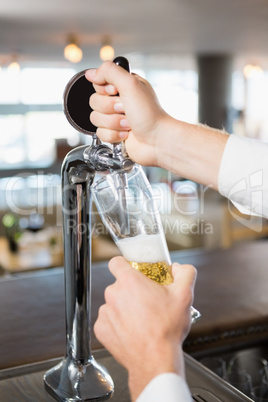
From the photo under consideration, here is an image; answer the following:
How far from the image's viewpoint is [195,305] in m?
1.28

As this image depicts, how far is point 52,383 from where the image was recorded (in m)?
0.90

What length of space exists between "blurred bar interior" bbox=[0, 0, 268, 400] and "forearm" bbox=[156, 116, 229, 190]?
1.52 feet

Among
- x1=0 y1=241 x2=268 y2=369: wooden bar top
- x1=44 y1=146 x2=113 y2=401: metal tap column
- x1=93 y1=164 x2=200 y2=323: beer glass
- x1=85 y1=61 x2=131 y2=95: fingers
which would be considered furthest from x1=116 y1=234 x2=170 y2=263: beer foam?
x1=0 y1=241 x2=268 y2=369: wooden bar top

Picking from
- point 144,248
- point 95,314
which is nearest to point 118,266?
point 144,248

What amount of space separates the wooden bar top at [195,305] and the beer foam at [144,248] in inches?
15.8

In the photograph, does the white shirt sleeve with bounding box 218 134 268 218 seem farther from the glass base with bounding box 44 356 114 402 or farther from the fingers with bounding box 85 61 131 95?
the glass base with bounding box 44 356 114 402

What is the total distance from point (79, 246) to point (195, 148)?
24cm

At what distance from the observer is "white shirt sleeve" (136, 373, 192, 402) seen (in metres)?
0.59

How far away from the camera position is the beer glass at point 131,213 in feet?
2.45

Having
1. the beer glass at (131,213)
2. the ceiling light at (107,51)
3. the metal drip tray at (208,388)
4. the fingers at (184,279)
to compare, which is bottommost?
the metal drip tray at (208,388)

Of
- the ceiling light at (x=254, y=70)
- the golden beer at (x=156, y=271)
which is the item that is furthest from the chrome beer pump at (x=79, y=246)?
the ceiling light at (x=254, y=70)

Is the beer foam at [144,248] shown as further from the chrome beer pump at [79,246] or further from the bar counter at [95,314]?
the bar counter at [95,314]

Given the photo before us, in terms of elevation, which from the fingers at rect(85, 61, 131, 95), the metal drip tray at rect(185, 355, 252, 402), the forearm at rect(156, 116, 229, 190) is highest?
the fingers at rect(85, 61, 131, 95)

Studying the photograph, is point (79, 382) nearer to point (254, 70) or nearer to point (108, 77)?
point (108, 77)
